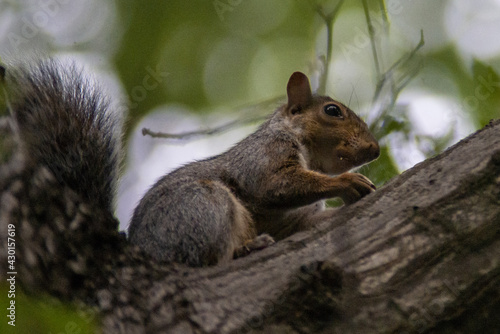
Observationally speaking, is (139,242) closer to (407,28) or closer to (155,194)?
(155,194)

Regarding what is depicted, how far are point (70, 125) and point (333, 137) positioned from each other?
1.60 metres

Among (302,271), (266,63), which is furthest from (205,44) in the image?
(302,271)

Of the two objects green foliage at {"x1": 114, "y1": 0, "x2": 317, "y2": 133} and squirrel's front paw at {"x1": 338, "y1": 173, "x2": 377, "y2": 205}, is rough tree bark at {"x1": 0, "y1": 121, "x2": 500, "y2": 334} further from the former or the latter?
green foliage at {"x1": 114, "y1": 0, "x2": 317, "y2": 133}

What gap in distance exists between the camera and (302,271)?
1.55m

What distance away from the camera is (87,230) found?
1648mm

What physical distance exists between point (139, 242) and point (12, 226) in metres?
0.88

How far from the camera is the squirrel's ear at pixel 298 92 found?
328 centimetres

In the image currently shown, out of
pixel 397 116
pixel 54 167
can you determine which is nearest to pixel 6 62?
pixel 54 167

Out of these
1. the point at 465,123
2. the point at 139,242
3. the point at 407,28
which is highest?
the point at 407,28

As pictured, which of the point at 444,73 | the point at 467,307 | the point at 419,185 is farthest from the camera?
the point at 444,73

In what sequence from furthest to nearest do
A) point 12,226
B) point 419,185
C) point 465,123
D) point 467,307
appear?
1. point 465,123
2. point 419,185
3. point 467,307
4. point 12,226

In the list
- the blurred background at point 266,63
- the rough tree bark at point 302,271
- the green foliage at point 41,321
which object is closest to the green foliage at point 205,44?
the blurred background at point 266,63

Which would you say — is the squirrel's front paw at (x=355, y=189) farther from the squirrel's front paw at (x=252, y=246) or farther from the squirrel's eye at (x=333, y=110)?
the squirrel's eye at (x=333, y=110)

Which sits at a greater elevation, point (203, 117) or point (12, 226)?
point (203, 117)
